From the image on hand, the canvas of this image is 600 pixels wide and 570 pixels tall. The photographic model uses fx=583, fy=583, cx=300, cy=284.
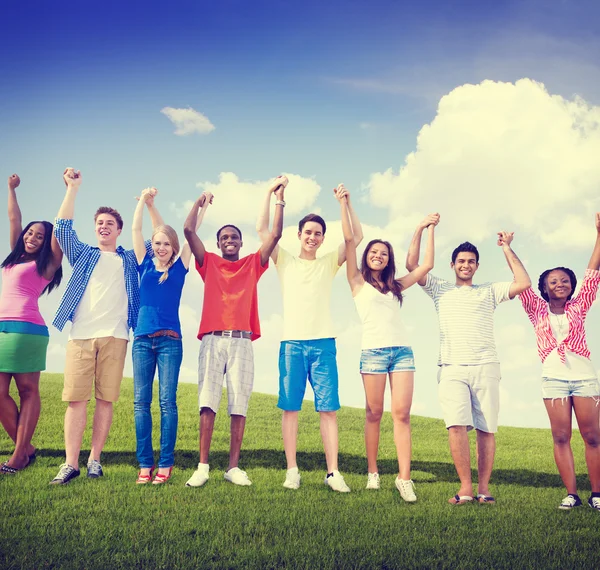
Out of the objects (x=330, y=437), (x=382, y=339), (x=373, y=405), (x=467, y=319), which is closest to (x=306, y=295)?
(x=382, y=339)

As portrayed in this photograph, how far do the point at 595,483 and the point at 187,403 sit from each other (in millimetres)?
9838

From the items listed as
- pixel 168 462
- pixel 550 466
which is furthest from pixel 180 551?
pixel 550 466

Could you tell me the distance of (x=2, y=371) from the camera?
8.14 meters

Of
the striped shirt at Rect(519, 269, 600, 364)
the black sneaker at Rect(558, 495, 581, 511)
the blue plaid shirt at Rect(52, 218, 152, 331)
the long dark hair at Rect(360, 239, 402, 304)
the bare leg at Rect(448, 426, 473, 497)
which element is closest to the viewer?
the bare leg at Rect(448, 426, 473, 497)

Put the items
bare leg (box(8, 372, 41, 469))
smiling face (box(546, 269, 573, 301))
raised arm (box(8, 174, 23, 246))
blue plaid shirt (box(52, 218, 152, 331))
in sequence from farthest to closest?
1. raised arm (box(8, 174, 23, 246))
2. bare leg (box(8, 372, 41, 469))
3. smiling face (box(546, 269, 573, 301))
4. blue plaid shirt (box(52, 218, 152, 331))

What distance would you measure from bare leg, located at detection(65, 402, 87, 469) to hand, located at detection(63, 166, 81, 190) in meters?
2.87

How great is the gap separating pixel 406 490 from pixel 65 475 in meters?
4.22

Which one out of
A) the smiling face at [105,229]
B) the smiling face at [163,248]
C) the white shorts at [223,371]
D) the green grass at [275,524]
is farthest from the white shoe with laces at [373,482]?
the smiling face at [105,229]

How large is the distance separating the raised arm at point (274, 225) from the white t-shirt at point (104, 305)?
74.9 inches

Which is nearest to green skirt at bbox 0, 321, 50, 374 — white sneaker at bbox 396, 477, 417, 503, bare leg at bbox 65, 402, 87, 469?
bare leg at bbox 65, 402, 87, 469

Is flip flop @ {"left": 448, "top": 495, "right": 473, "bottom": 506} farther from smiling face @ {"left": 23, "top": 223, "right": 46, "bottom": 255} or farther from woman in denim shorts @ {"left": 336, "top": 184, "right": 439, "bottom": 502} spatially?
smiling face @ {"left": 23, "top": 223, "right": 46, "bottom": 255}

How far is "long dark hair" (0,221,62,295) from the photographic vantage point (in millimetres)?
8312

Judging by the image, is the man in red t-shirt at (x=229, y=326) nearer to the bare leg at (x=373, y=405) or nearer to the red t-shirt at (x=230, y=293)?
→ the red t-shirt at (x=230, y=293)

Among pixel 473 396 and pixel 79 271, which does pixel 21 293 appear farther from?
pixel 473 396
